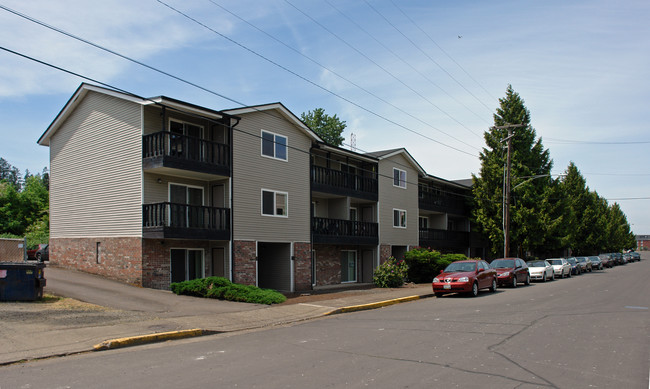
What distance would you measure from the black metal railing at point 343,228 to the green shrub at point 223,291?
8.69m

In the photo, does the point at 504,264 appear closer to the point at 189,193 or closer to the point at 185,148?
the point at 189,193

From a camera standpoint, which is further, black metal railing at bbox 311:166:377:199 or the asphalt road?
black metal railing at bbox 311:166:377:199

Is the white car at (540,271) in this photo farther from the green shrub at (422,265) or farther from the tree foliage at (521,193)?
the tree foliage at (521,193)

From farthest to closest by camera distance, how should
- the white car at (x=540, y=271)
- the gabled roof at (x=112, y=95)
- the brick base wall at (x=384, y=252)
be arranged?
the brick base wall at (x=384, y=252), the white car at (x=540, y=271), the gabled roof at (x=112, y=95)

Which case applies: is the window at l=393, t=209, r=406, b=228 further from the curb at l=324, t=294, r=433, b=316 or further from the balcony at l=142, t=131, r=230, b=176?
the balcony at l=142, t=131, r=230, b=176

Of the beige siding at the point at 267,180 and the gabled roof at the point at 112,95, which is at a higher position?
the gabled roof at the point at 112,95

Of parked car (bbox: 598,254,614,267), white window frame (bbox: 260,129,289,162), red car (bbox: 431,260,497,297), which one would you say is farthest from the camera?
parked car (bbox: 598,254,614,267)

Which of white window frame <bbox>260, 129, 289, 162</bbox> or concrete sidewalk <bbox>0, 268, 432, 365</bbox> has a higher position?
white window frame <bbox>260, 129, 289, 162</bbox>

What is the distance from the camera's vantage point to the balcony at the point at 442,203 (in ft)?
130

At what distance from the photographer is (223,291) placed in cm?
1886

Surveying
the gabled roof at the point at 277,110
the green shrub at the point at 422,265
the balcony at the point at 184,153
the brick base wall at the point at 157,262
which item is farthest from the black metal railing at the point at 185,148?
the green shrub at the point at 422,265

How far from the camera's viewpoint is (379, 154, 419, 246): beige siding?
33906 millimetres

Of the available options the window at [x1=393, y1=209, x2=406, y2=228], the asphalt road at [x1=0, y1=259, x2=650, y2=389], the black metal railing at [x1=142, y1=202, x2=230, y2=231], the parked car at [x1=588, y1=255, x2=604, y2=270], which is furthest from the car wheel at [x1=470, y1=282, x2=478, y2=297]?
the parked car at [x1=588, y1=255, x2=604, y2=270]

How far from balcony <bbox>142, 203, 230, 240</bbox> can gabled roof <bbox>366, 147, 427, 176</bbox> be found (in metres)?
14.2
